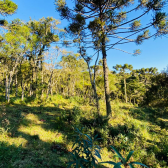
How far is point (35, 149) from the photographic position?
11.4 ft

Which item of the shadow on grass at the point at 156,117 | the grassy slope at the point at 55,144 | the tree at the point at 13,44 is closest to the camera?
the grassy slope at the point at 55,144

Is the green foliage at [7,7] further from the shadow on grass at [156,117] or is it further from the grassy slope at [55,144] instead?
the shadow on grass at [156,117]

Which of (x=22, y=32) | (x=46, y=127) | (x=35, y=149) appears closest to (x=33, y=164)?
(x=35, y=149)

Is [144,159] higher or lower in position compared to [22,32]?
lower

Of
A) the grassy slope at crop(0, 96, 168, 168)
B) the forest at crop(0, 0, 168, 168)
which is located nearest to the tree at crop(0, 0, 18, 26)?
the forest at crop(0, 0, 168, 168)

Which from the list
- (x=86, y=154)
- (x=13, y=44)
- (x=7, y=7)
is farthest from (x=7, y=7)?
(x=86, y=154)

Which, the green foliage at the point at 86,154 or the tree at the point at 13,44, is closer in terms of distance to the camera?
the green foliage at the point at 86,154

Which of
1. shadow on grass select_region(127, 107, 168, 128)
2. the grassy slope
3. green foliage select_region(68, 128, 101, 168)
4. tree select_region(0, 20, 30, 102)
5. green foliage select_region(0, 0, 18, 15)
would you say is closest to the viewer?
green foliage select_region(68, 128, 101, 168)

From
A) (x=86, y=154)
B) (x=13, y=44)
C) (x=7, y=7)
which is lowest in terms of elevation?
(x=86, y=154)

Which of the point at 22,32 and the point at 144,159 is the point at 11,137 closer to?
the point at 144,159

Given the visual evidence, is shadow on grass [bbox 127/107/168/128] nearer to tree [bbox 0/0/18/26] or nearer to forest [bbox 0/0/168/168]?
forest [bbox 0/0/168/168]

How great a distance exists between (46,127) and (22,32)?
9708mm

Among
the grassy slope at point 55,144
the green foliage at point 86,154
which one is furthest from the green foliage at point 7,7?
the green foliage at point 86,154

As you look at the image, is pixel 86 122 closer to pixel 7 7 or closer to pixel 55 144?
pixel 55 144
